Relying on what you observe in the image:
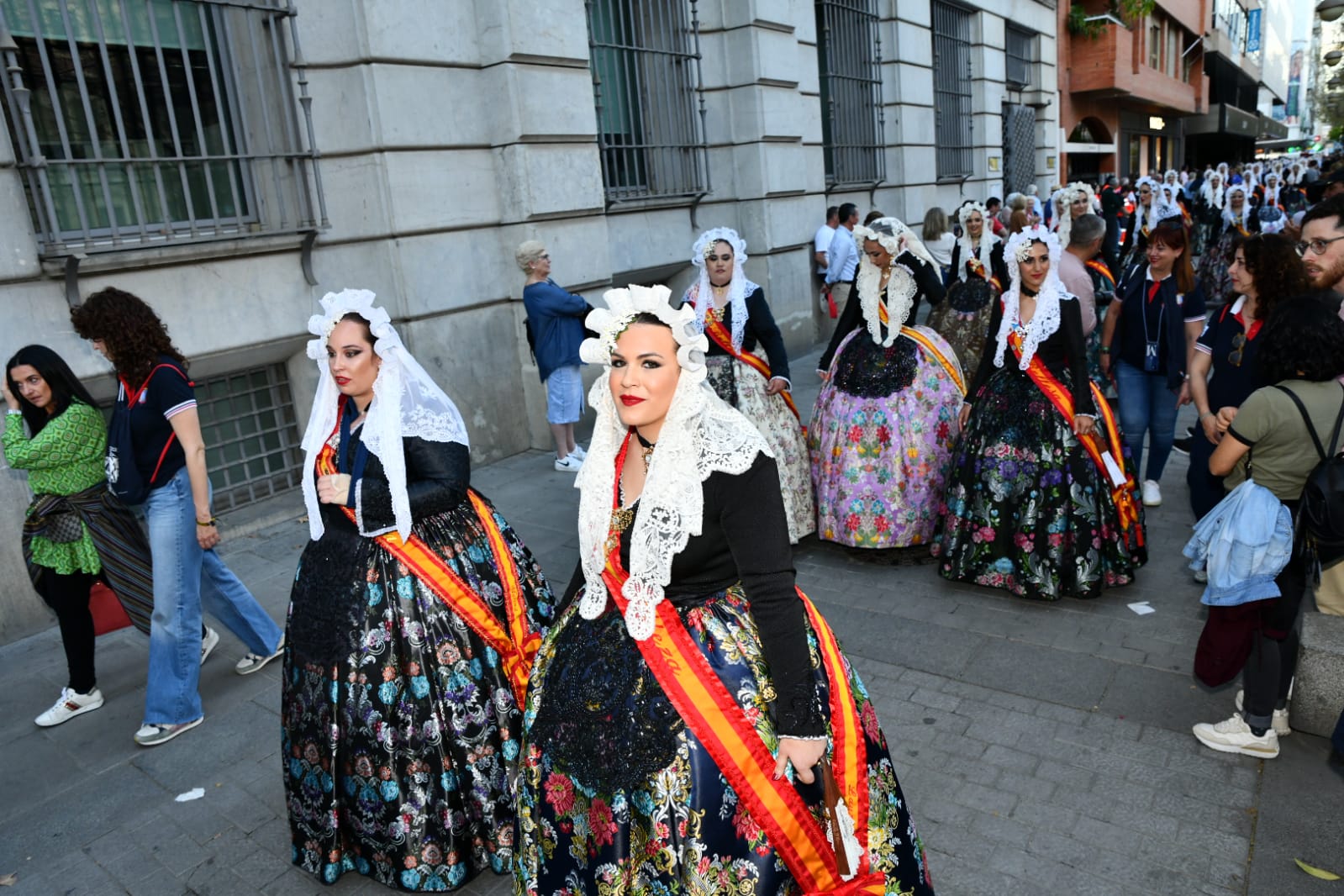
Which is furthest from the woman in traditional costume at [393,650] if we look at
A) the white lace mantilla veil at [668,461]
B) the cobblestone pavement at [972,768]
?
the white lace mantilla veil at [668,461]

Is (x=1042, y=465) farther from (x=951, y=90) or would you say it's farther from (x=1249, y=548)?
(x=951, y=90)

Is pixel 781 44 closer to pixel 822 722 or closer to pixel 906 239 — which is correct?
pixel 906 239

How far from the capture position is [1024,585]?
16.6 feet

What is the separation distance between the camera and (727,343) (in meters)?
5.95

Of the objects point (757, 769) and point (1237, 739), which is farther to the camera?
point (1237, 739)

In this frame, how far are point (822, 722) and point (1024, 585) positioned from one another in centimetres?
322

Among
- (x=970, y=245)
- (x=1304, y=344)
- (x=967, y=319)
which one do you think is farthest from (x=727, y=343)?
(x=970, y=245)

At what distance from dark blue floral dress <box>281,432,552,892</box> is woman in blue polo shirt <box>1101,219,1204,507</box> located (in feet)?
14.8

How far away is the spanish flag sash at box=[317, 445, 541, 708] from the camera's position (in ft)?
10.3

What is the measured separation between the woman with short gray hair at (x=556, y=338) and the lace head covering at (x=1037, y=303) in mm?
3695

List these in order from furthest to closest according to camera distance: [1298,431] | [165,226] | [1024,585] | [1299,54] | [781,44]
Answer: [1299,54], [781,44], [165,226], [1024,585], [1298,431]

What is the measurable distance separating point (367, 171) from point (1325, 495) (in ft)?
22.0

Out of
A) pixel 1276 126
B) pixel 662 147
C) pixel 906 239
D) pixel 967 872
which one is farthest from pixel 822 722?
pixel 1276 126

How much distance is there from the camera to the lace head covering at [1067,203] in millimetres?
9783
